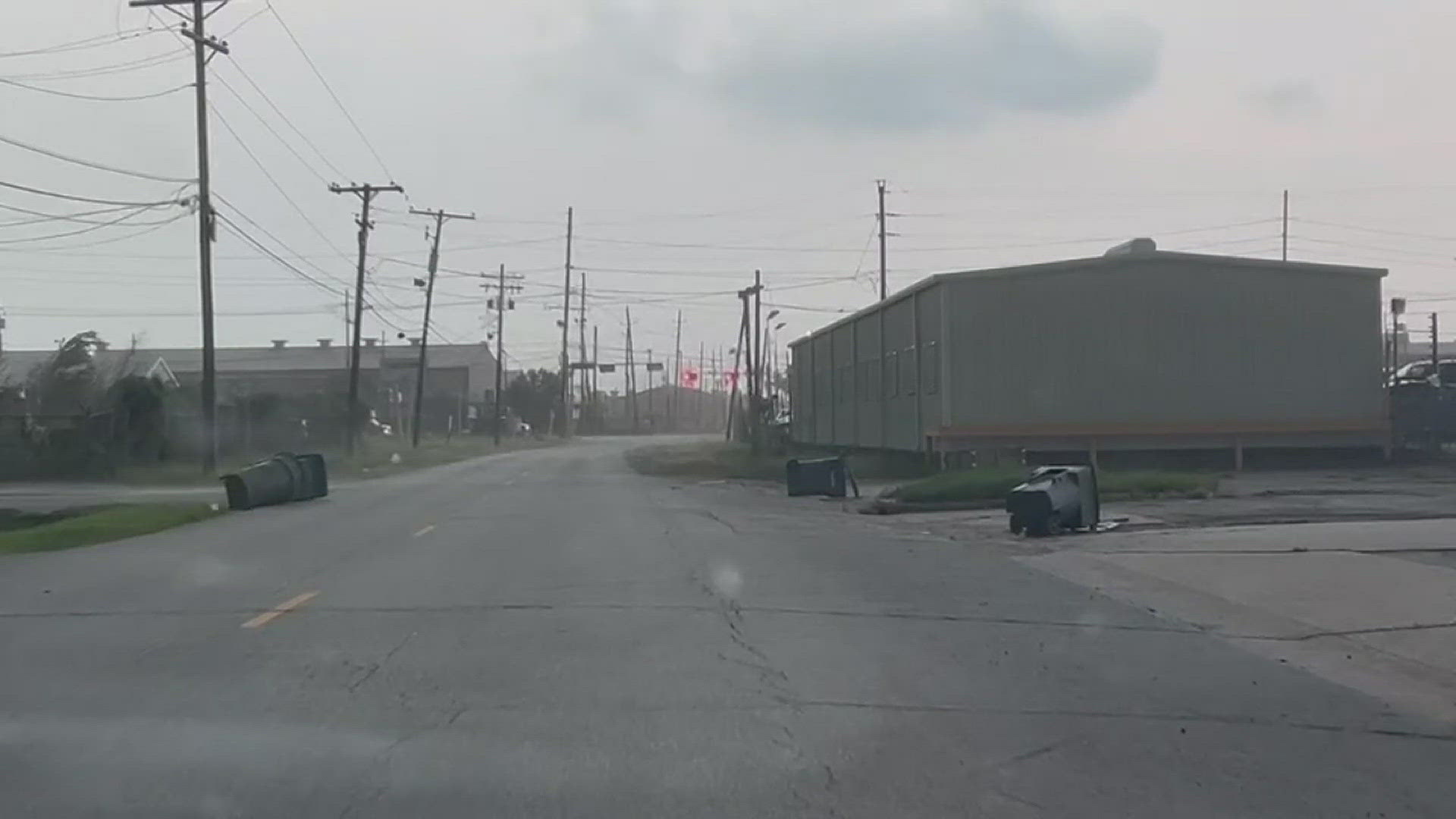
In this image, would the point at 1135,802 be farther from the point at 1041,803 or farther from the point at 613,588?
the point at 613,588

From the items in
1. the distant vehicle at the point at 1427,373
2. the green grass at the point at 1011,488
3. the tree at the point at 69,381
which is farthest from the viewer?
the tree at the point at 69,381

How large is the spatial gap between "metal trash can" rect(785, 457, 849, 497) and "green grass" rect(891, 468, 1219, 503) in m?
4.39

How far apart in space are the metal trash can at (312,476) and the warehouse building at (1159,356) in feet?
48.1

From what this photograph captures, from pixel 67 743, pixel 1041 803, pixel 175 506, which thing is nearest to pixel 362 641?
pixel 67 743

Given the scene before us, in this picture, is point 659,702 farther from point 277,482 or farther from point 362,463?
point 362,463

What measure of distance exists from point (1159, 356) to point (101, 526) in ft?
81.5

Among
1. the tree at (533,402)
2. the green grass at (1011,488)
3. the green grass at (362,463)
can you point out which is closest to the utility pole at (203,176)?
the green grass at (362,463)

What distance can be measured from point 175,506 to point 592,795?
84.1 ft

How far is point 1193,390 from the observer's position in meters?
40.2

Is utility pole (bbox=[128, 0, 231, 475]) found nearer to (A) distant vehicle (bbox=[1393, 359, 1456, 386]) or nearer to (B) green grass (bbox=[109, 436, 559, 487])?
(B) green grass (bbox=[109, 436, 559, 487])

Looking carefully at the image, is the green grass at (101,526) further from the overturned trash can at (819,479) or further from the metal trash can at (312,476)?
the overturned trash can at (819,479)

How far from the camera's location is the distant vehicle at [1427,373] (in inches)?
1694

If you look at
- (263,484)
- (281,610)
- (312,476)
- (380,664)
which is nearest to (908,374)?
(312,476)

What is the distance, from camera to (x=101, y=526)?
26078 mm
